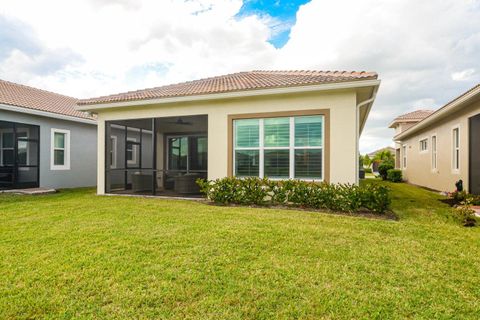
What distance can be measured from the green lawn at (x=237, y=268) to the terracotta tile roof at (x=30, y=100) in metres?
7.16

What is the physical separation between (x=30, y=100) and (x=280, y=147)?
37.3 feet

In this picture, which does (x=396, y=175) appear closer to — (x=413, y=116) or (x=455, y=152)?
(x=413, y=116)

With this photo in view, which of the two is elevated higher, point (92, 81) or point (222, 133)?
point (92, 81)

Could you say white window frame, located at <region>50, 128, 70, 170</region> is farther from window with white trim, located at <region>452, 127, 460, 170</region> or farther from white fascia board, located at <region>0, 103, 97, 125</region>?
window with white trim, located at <region>452, 127, 460, 170</region>

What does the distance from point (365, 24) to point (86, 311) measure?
12502 mm

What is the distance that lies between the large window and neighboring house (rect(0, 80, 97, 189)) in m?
8.69

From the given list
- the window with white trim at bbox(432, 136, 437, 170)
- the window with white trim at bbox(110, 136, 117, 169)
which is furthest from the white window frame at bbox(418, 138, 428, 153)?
the window with white trim at bbox(110, 136, 117, 169)

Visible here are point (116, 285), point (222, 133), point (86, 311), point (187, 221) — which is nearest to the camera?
point (86, 311)

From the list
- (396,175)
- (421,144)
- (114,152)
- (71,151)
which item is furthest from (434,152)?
(71,151)

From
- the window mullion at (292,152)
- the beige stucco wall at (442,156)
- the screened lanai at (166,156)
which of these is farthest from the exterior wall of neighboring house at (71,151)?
the beige stucco wall at (442,156)

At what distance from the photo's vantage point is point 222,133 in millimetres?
8672

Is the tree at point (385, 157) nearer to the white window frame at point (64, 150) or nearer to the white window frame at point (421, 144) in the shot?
the white window frame at point (421, 144)

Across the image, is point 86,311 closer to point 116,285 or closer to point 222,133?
point 116,285

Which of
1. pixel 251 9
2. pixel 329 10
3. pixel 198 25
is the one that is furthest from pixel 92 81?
pixel 329 10
